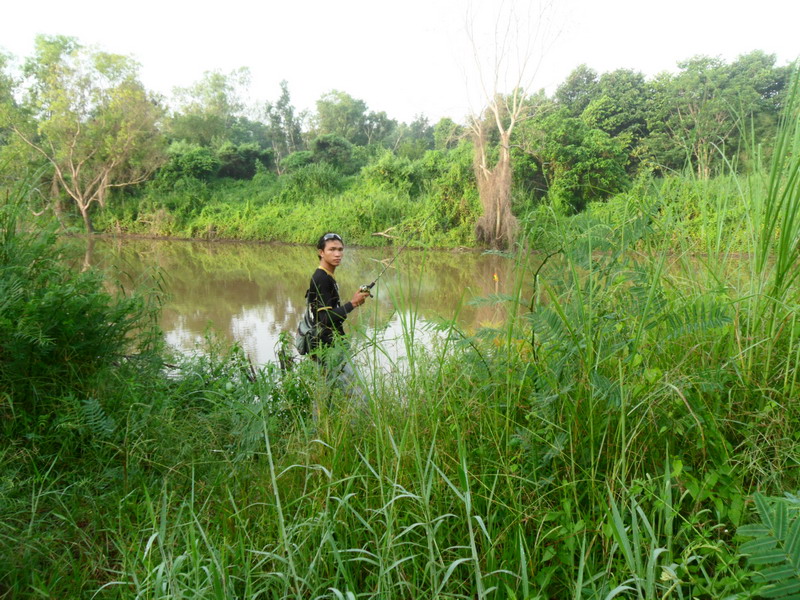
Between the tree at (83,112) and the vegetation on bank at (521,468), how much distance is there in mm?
20675

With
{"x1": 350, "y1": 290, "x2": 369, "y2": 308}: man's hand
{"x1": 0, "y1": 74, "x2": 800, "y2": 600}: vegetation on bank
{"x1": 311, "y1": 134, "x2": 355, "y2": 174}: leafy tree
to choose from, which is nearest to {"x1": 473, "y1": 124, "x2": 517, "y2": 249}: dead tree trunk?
{"x1": 350, "y1": 290, "x2": 369, "y2": 308}: man's hand

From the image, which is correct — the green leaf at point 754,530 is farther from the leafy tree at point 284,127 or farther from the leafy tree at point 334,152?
the leafy tree at point 284,127

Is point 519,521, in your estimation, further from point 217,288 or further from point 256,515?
point 217,288

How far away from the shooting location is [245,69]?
135 feet

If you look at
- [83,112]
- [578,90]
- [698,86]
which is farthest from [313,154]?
[698,86]

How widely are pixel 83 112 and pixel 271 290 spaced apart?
16.9 m

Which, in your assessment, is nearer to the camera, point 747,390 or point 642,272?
point 747,390

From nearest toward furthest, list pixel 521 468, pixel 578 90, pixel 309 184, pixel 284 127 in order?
pixel 521 468 < pixel 309 184 < pixel 578 90 < pixel 284 127

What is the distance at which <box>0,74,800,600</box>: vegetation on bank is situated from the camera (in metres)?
1.04

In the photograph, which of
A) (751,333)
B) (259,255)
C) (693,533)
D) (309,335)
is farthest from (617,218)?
(259,255)

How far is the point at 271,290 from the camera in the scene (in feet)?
29.0

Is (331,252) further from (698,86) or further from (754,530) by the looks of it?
(698,86)

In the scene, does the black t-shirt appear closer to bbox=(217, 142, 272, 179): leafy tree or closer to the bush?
the bush

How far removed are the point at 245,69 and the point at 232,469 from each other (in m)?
45.2
